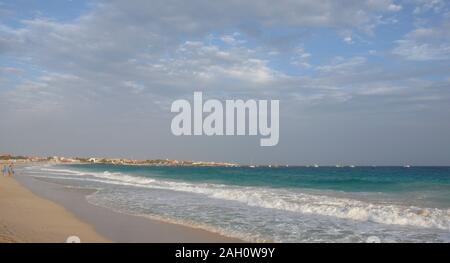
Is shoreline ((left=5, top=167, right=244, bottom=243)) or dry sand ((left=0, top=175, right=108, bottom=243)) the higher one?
dry sand ((left=0, top=175, right=108, bottom=243))

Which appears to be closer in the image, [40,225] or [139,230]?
[139,230]

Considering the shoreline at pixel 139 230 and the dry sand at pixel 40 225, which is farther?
the shoreline at pixel 139 230

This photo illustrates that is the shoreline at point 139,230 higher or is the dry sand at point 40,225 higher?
the dry sand at point 40,225

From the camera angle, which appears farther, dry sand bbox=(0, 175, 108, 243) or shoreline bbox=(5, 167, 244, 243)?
shoreline bbox=(5, 167, 244, 243)

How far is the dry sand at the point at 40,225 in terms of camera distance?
9312 mm

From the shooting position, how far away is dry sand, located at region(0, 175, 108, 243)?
931 cm

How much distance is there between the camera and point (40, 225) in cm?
1113

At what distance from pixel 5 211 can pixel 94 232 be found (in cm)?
548
